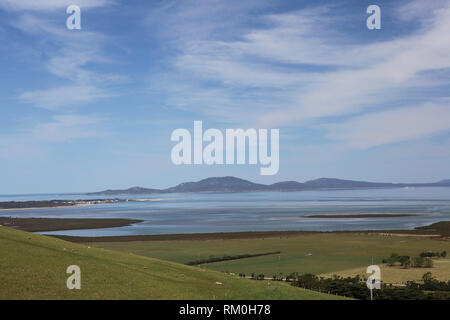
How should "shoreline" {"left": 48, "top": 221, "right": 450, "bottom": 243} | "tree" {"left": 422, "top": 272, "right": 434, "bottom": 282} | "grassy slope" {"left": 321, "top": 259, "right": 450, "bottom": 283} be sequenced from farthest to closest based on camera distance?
1. "shoreline" {"left": 48, "top": 221, "right": 450, "bottom": 243}
2. "grassy slope" {"left": 321, "top": 259, "right": 450, "bottom": 283}
3. "tree" {"left": 422, "top": 272, "right": 434, "bottom": 282}

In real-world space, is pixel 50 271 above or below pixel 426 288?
above

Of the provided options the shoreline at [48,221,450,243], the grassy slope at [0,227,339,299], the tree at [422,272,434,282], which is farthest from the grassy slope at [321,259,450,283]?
the shoreline at [48,221,450,243]

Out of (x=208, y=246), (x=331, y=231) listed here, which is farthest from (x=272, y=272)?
(x=331, y=231)

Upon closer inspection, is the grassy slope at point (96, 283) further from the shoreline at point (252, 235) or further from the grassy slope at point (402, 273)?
the shoreline at point (252, 235)

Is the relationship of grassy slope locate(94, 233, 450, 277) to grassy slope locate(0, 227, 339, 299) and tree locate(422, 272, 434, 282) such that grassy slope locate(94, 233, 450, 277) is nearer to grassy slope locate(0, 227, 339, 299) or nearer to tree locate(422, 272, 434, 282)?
tree locate(422, 272, 434, 282)

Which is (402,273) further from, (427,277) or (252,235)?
(252,235)
